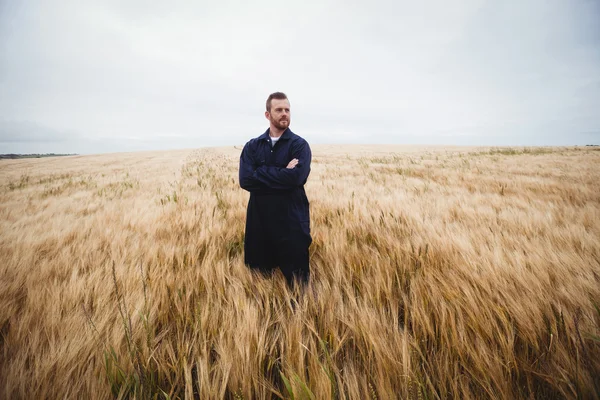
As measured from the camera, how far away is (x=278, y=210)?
1.65m

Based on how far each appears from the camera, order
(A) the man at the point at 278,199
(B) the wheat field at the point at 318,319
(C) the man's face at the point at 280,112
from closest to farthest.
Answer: (B) the wheat field at the point at 318,319
(A) the man at the point at 278,199
(C) the man's face at the point at 280,112

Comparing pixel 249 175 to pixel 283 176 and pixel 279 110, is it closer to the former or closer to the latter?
pixel 283 176

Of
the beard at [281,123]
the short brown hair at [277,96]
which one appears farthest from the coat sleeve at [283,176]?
the short brown hair at [277,96]

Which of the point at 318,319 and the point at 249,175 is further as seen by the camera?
the point at 249,175

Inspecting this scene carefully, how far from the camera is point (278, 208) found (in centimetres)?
165

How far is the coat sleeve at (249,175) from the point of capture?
1.67m

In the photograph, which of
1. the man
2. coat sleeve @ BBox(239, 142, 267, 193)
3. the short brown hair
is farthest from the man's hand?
the short brown hair

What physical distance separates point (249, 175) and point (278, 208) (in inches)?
14.7

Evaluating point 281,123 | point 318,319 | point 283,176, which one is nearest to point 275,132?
point 281,123

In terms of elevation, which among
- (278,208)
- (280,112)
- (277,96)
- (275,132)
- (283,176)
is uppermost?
(277,96)

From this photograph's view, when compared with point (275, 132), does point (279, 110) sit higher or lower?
higher

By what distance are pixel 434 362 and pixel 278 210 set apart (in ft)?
4.08

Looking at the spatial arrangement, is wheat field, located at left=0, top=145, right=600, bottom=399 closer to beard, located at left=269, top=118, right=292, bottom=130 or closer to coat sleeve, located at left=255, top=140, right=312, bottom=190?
coat sleeve, located at left=255, top=140, right=312, bottom=190

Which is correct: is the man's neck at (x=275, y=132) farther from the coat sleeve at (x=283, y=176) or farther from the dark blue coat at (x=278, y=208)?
the coat sleeve at (x=283, y=176)
